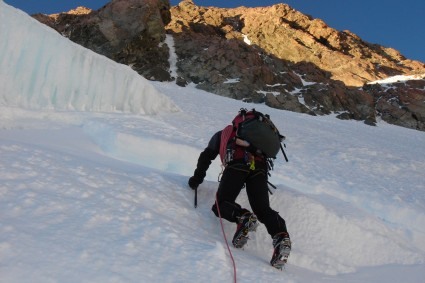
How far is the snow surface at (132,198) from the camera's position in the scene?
2.61 m

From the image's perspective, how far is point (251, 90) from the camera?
132 feet

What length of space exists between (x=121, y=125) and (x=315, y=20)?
73662 millimetres

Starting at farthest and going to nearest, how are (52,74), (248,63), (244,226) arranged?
(248,63)
(52,74)
(244,226)

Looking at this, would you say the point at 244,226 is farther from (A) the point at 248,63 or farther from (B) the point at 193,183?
(A) the point at 248,63

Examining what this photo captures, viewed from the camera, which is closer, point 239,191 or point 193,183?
point 239,191

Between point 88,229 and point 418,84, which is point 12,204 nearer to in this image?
point 88,229

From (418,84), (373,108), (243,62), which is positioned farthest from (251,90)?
(418,84)

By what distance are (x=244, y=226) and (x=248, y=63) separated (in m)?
43.8

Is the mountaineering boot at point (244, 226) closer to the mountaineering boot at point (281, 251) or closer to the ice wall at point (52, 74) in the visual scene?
the mountaineering boot at point (281, 251)

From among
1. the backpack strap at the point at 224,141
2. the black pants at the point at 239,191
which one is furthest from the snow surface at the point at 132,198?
the backpack strap at the point at 224,141

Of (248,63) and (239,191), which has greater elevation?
(248,63)

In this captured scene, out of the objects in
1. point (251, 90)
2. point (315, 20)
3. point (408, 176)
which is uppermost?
point (315, 20)

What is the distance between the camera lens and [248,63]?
151ft

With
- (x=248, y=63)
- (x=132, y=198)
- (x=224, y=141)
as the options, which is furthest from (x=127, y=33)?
(x=132, y=198)
